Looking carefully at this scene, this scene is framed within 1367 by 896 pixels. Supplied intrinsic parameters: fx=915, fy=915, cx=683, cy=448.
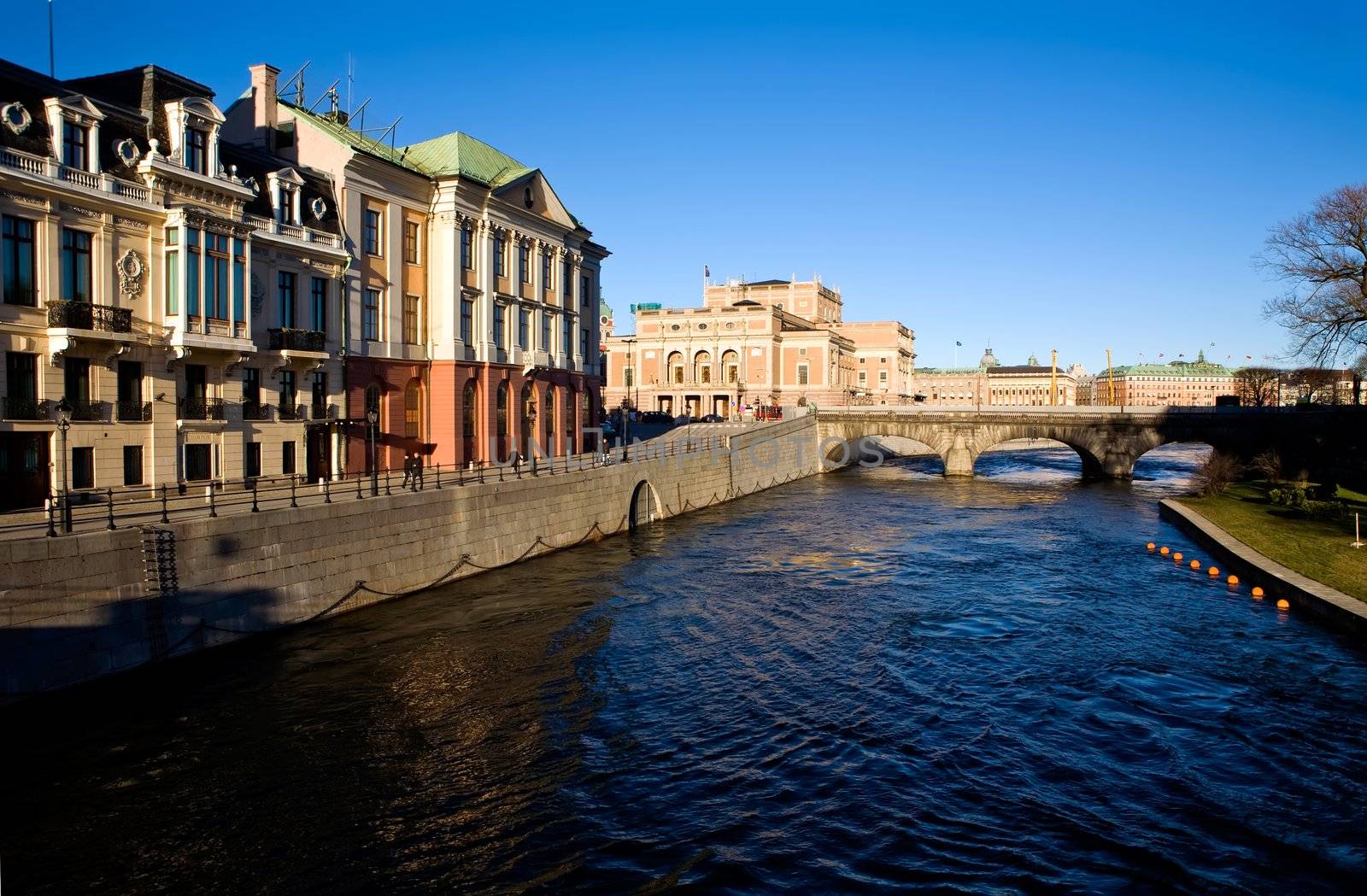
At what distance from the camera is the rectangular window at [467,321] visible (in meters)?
45.0

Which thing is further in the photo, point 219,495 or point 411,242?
point 411,242

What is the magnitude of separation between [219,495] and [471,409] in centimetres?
1900

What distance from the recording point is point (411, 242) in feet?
142

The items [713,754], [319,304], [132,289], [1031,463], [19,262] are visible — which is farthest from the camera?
[1031,463]

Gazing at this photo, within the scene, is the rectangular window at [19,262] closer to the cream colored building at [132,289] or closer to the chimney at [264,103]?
the cream colored building at [132,289]

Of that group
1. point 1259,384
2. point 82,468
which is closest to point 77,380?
point 82,468

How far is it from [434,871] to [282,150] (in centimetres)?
3634

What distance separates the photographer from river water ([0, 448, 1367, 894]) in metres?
13.9

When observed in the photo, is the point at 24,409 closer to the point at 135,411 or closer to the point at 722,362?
the point at 135,411

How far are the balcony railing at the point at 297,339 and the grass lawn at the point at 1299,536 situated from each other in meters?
36.3

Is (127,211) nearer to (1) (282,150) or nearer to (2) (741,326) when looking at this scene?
(1) (282,150)

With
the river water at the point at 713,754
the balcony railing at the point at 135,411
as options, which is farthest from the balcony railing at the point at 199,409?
the river water at the point at 713,754

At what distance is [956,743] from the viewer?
18.5m

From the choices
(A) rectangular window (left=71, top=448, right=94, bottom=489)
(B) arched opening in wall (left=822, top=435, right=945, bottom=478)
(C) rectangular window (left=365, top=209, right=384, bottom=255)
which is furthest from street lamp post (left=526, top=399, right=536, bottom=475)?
(B) arched opening in wall (left=822, top=435, right=945, bottom=478)
